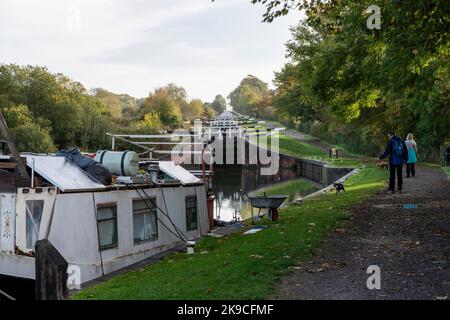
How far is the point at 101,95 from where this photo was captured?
3346 inches

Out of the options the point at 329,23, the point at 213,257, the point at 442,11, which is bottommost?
the point at 213,257

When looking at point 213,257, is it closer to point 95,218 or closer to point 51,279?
point 95,218

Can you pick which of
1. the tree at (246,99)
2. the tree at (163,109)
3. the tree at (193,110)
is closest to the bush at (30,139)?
the tree at (163,109)

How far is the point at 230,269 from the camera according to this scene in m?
7.58

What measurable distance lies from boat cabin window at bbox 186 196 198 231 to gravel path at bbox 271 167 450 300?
4201 mm

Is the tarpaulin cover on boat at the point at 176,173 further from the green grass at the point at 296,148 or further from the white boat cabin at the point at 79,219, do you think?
→ the green grass at the point at 296,148

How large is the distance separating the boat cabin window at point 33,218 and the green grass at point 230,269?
1799 millimetres

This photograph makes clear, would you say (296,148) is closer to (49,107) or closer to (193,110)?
(49,107)

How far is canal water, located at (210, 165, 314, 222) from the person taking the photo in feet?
93.4

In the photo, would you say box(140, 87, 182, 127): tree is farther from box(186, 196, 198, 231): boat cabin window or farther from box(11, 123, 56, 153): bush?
box(186, 196, 198, 231): boat cabin window

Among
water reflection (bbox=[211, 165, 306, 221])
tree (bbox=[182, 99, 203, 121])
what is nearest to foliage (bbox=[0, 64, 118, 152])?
water reflection (bbox=[211, 165, 306, 221])

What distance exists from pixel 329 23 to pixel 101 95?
248 feet
